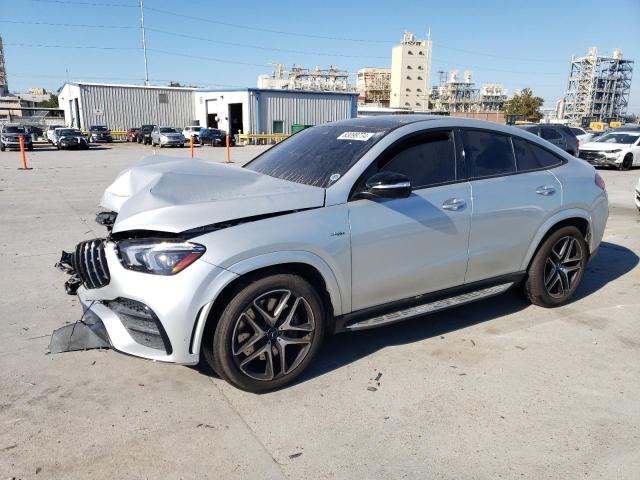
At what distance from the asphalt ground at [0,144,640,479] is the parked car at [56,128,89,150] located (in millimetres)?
29881

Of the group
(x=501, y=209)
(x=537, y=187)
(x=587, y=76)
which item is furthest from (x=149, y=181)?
(x=587, y=76)

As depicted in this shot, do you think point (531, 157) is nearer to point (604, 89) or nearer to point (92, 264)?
point (92, 264)

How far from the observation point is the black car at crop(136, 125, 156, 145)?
39719 mm

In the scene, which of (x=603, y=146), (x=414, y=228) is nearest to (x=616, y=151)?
(x=603, y=146)

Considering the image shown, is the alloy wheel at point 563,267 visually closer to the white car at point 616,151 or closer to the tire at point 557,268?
the tire at point 557,268

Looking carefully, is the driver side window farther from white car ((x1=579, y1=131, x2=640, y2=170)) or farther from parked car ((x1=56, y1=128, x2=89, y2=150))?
parked car ((x1=56, y1=128, x2=89, y2=150))

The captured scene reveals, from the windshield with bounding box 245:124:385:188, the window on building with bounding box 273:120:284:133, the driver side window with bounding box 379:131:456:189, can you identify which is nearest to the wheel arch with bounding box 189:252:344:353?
the windshield with bounding box 245:124:385:188

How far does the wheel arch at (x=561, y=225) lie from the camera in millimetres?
4239

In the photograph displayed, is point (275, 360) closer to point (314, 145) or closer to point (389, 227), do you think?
point (389, 227)

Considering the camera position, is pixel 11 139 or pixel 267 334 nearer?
pixel 267 334

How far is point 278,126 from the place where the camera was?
44375mm

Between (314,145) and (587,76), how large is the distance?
138 meters

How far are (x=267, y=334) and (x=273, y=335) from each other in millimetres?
47

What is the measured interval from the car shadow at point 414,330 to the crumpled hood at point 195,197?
1175 millimetres
